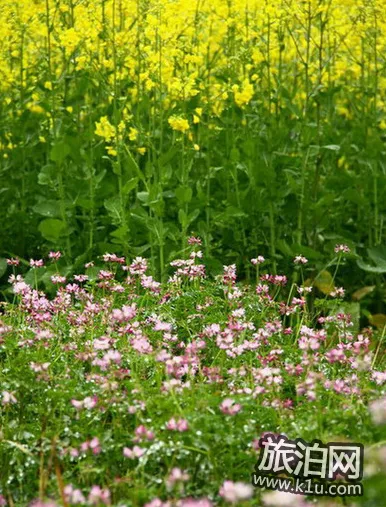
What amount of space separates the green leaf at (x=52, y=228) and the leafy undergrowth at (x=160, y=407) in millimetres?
1274

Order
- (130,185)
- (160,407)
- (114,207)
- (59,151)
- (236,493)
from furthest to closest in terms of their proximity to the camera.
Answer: (59,151), (114,207), (130,185), (160,407), (236,493)

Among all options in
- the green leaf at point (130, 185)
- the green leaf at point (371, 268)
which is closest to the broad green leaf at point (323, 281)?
the green leaf at point (371, 268)

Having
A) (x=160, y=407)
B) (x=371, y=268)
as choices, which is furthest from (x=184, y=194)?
(x=160, y=407)

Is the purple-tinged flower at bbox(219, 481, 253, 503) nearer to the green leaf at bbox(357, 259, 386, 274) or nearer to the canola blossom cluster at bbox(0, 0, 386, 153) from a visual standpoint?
the canola blossom cluster at bbox(0, 0, 386, 153)

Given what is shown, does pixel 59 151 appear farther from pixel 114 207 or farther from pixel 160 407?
pixel 160 407

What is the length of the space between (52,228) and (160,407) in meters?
2.41

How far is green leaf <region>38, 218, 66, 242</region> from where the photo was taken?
5078mm

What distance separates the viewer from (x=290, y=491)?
8.66 feet

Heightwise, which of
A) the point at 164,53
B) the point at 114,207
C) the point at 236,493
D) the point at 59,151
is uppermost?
the point at 164,53

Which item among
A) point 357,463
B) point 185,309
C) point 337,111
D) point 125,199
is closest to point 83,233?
point 125,199

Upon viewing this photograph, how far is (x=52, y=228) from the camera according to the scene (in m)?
5.09

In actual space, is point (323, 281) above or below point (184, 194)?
below

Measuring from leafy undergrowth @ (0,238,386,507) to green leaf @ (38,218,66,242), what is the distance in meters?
1.27

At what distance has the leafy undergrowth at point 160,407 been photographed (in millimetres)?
2654
